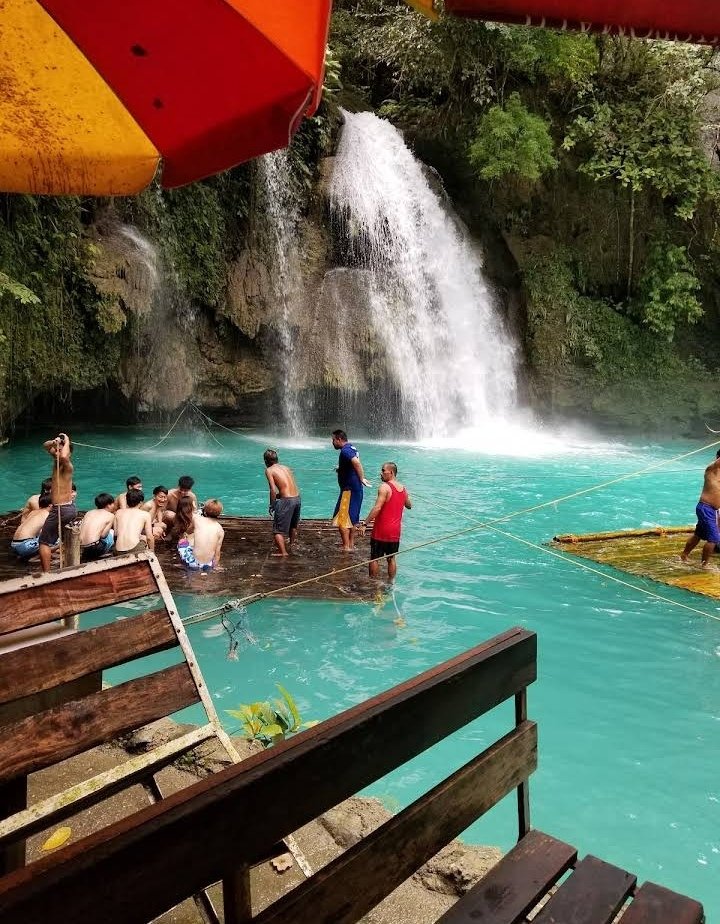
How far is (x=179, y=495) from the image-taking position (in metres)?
8.37

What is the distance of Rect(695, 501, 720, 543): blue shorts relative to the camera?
26.9 ft

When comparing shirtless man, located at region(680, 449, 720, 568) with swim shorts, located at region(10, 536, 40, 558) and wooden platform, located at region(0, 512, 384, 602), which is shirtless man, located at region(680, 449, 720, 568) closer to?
wooden platform, located at region(0, 512, 384, 602)

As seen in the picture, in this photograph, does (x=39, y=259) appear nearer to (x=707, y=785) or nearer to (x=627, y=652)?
(x=627, y=652)

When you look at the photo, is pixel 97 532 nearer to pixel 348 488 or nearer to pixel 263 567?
pixel 263 567

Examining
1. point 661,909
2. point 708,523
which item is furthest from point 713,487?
point 661,909

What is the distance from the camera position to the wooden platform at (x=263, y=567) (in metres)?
7.26

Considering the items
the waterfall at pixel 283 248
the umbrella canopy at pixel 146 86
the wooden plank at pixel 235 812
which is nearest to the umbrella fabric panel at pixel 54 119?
the umbrella canopy at pixel 146 86

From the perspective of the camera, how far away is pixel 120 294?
1457 centimetres

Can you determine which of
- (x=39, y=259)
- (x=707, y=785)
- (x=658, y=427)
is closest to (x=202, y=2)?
(x=707, y=785)

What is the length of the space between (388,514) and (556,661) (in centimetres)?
235

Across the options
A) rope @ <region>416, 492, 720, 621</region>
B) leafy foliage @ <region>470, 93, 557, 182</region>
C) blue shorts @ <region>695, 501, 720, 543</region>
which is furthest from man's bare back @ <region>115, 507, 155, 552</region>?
leafy foliage @ <region>470, 93, 557, 182</region>

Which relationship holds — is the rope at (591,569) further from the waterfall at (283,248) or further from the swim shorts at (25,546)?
the waterfall at (283,248)

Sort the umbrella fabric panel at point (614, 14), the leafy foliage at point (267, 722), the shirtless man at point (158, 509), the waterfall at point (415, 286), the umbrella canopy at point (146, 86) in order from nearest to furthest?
the umbrella fabric panel at point (614, 14)
the umbrella canopy at point (146, 86)
the leafy foliage at point (267, 722)
the shirtless man at point (158, 509)
the waterfall at point (415, 286)

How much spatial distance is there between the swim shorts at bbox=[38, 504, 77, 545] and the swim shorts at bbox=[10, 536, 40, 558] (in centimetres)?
22
